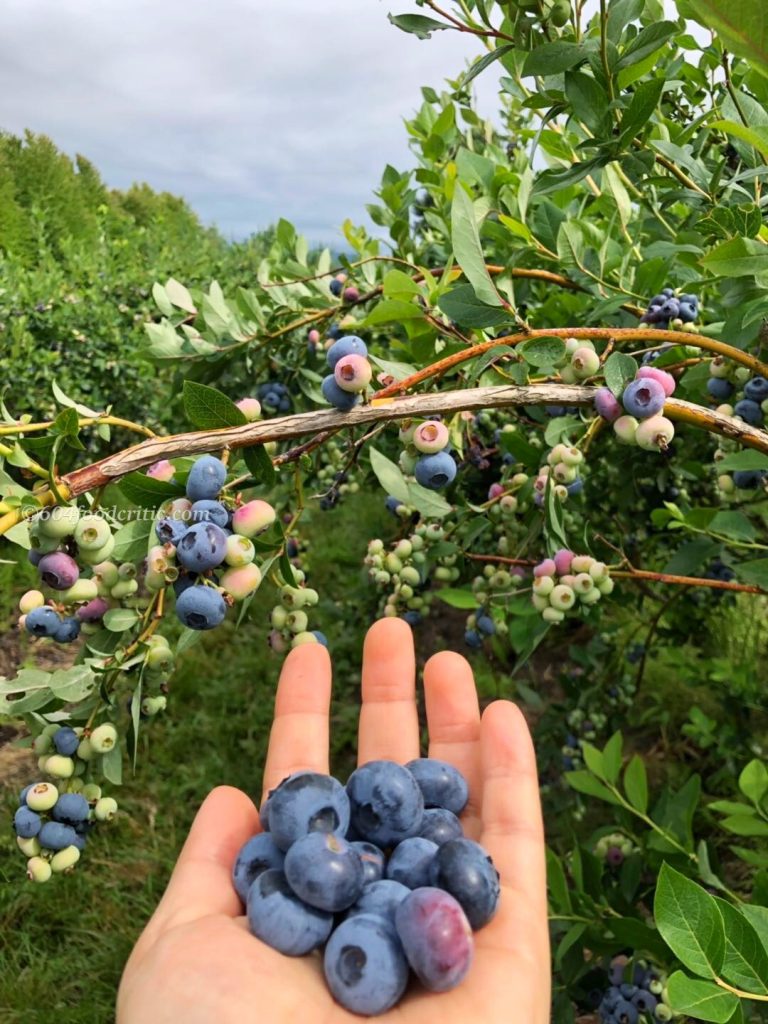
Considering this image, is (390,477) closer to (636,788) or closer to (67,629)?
(67,629)

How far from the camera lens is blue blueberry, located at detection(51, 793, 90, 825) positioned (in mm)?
1015

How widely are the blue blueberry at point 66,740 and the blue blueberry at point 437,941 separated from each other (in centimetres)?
48

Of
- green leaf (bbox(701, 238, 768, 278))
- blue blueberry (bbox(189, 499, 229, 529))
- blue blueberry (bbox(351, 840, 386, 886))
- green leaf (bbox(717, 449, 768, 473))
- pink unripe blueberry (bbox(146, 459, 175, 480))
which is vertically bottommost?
blue blueberry (bbox(351, 840, 386, 886))

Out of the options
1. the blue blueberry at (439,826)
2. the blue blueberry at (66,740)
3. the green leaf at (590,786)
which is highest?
the blue blueberry at (66,740)

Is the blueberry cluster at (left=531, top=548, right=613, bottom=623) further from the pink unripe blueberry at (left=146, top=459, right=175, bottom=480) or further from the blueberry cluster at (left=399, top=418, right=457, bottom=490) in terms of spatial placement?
the pink unripe blueberry at (left=146, top=459, right=175, bottom=480)

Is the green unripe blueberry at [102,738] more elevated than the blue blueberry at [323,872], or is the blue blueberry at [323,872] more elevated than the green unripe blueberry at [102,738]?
the green unripe blueberry at [102,738]

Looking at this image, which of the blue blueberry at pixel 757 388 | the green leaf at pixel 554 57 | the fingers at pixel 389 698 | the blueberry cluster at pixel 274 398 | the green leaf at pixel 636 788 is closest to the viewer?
the green leaf at pixel 554 57

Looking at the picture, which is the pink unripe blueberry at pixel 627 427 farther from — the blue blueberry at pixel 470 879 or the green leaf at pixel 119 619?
the green leaf at pixel 119 619

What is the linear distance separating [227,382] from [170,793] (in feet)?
5.61

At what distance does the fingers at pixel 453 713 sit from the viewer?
1256mm

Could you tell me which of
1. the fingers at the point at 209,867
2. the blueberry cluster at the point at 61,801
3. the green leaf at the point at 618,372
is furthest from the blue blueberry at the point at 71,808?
the green leaf at the point at 618,372

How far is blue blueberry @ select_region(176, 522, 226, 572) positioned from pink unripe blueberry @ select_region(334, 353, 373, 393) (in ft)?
0.71

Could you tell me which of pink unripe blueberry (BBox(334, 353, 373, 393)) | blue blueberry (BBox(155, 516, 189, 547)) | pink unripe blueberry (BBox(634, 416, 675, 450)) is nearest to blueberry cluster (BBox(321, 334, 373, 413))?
pink unripe blueberry (BBox(334, 353, 373, 393))

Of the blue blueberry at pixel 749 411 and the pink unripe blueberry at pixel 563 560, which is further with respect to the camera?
the pink unripe blueberry at pixel 563 560
